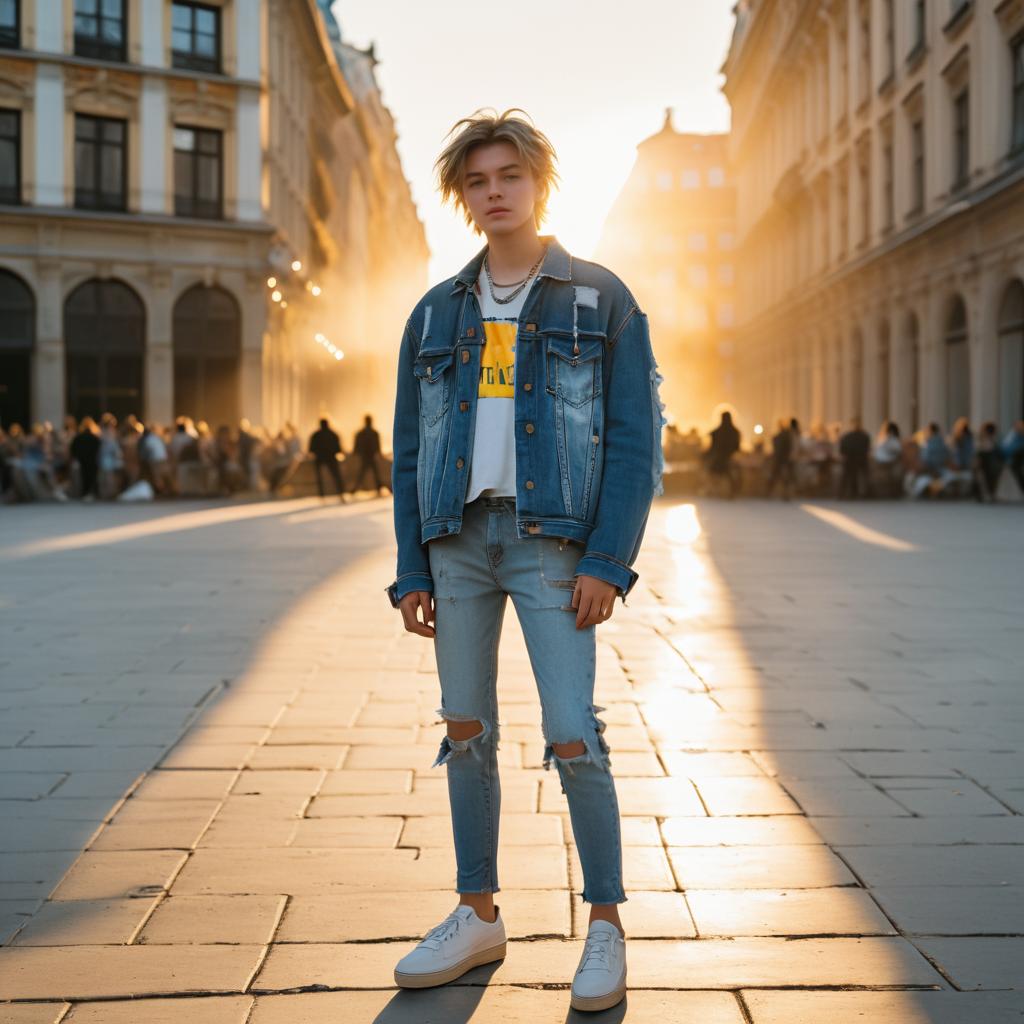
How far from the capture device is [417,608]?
3283 mm

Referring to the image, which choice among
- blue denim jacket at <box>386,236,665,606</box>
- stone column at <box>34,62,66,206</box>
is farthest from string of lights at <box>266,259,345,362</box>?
blue denim jacket at <box>386,236,665,606</box>

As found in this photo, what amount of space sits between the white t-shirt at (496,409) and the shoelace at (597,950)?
0.95m

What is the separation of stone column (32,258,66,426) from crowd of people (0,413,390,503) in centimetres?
793

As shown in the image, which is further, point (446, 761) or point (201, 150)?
point (201, 150)

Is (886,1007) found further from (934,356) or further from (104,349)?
(104,349)

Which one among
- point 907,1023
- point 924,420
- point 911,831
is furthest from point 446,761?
point 924,420

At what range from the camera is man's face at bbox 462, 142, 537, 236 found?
322cm

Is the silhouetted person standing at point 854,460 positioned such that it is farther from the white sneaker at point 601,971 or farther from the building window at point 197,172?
the white sneaker at point 601,971

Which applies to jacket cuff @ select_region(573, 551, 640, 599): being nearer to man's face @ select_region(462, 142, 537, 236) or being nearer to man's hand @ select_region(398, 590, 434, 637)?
man's hand @ select_region(398, 590, 434, 637)

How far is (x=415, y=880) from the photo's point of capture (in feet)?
12.8

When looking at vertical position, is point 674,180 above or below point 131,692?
above

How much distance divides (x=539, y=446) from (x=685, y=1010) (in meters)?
1.17

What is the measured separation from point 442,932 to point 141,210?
36430mm

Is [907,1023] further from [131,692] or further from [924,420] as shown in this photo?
[924,420]
